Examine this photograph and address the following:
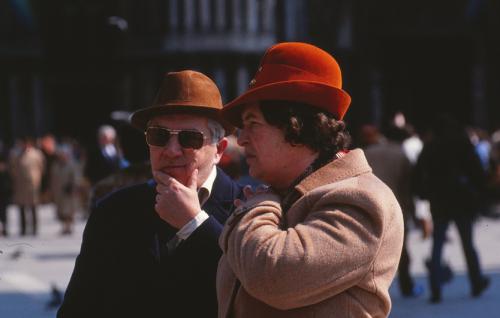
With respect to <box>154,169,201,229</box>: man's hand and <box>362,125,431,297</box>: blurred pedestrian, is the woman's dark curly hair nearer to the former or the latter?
<box>154,169,201,229</box>: man's hand

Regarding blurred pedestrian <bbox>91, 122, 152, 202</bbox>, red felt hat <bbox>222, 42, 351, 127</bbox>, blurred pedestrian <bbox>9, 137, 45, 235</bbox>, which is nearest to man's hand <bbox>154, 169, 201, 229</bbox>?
red felt hat <bbox>222, 42, 351, 127</bbox>

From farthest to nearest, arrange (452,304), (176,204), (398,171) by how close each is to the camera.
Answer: (398,171) → (452,304) → (176,204)

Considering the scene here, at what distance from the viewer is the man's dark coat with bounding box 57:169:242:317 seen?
3350 mm

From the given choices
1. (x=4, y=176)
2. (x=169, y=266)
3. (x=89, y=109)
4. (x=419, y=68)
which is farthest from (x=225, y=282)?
(x=89, y=109)

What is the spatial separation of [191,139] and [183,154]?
6 centimetres

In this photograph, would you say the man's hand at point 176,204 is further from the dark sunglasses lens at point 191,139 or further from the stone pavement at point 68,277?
the stone pavement at point 68,277

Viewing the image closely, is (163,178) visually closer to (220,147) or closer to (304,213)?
(220,147)

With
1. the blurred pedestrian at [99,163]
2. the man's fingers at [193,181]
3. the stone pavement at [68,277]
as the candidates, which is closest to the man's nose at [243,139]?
the man's fingers at [193,181]

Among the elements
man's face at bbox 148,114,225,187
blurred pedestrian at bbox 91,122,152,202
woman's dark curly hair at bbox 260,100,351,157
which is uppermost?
woman's dark curly hair at bbox 260,100,351,157

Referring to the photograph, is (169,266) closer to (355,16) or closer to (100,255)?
(100,255)

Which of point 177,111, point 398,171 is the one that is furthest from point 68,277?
point 177,111

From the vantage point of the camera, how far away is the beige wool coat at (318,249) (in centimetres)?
250

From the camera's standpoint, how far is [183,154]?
3.54 meters

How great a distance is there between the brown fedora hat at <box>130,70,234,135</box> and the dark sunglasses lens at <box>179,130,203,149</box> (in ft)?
0.26
